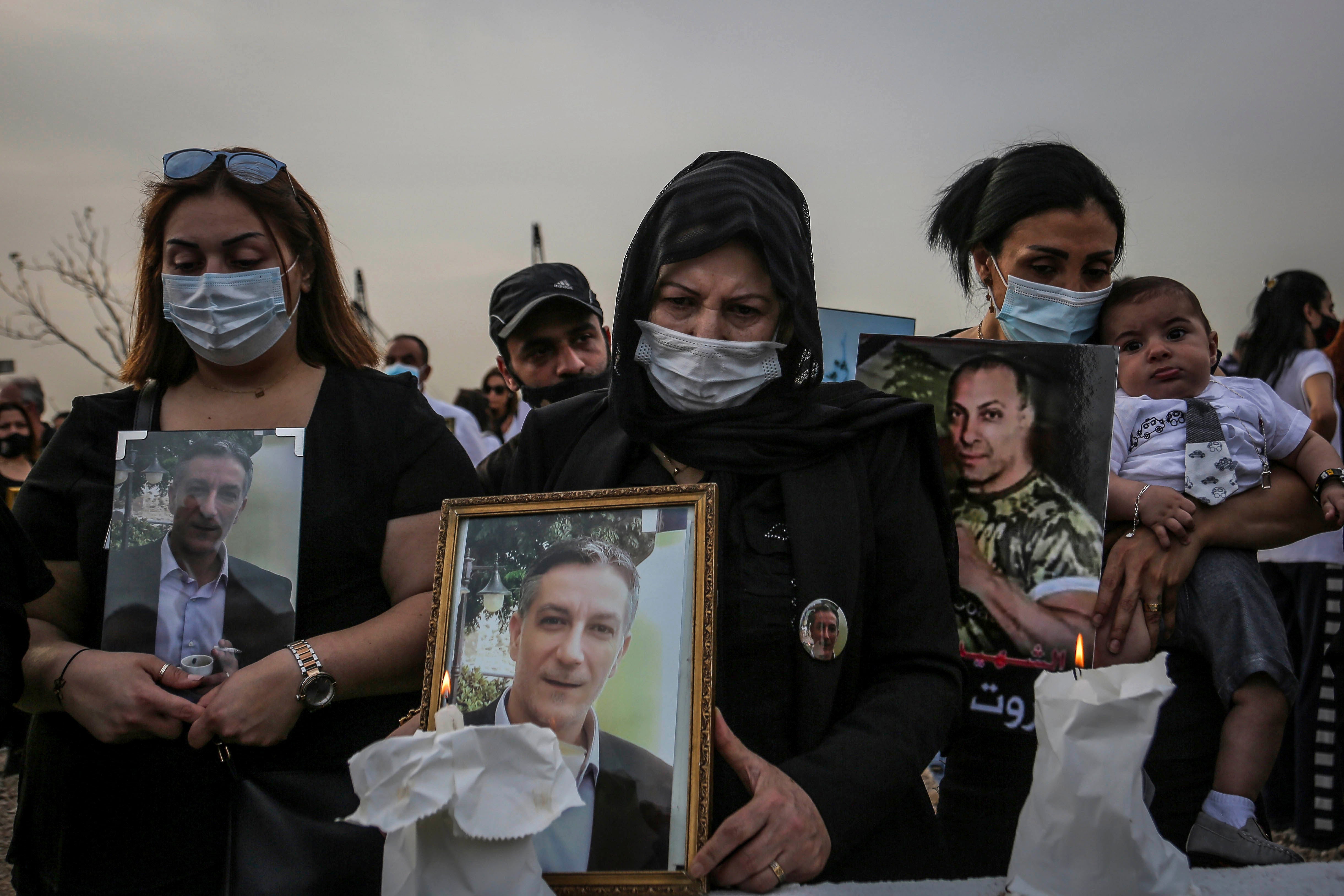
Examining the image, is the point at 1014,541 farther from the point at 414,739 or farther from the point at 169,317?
the point at 169,317

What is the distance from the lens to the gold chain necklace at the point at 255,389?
2596 mm

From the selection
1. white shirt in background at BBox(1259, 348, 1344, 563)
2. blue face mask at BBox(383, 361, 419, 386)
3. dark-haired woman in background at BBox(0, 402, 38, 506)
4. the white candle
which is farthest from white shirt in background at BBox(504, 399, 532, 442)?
the white candle

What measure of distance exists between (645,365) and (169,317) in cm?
121

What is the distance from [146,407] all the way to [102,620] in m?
0.53

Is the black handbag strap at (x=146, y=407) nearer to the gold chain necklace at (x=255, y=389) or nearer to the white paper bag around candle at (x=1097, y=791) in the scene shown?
the gold chain necklace at (x=255, y=389)

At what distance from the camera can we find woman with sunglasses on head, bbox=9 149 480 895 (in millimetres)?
2201

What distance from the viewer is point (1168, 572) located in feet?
8.62

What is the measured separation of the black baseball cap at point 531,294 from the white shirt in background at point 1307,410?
3793 mm

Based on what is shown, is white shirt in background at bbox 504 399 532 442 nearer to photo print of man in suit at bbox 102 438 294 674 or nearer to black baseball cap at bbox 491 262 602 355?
black baseball cap at bbox 491 262 602 355

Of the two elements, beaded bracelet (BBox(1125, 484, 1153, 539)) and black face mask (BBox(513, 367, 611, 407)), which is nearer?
beaded bracelet (BBox(1125, 484, 1153, 539))

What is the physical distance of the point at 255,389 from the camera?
2607mm

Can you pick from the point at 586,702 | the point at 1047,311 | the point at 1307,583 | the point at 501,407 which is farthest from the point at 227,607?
the point at 501,407

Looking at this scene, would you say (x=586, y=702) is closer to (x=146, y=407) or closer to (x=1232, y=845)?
(x=146, y=407)

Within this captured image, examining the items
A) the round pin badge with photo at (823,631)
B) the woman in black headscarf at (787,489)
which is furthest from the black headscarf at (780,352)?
the round pin badge with photo at (823,631)
